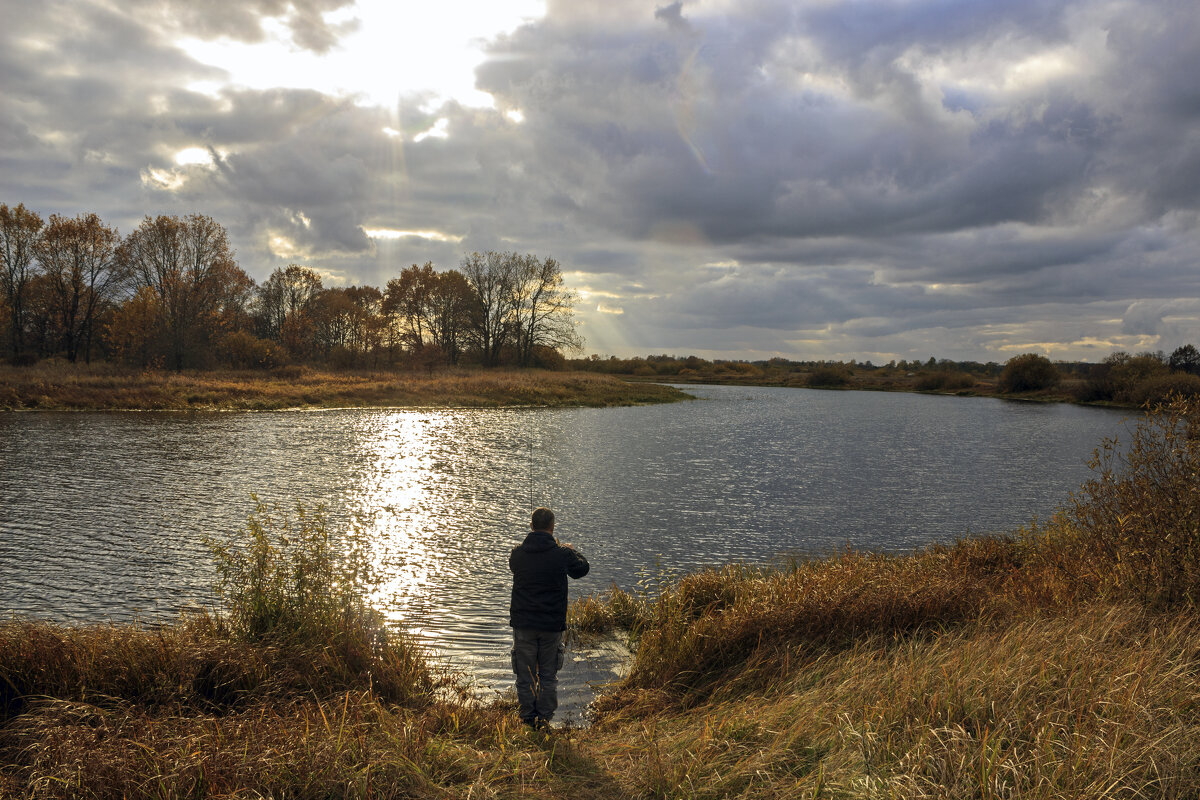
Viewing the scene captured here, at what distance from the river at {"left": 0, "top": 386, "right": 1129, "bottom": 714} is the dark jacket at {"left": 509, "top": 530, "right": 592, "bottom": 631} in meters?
1.62

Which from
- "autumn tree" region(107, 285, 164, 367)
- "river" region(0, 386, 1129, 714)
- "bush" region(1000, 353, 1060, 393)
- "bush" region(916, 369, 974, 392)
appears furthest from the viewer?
"bush" region(916, 369, 974, 392)

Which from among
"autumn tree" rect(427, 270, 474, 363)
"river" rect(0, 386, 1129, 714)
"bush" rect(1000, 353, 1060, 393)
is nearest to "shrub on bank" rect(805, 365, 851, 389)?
"bush" rect(1000, 353, 1060, 393)

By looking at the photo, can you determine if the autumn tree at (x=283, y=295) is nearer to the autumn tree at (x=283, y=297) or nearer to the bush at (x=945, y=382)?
the autumn tree at (x=283, y=297)

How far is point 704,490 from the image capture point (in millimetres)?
22609

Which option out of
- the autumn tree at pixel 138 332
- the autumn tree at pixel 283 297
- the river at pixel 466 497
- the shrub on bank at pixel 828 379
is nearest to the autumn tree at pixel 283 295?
the autumn tree at pixel 283 297

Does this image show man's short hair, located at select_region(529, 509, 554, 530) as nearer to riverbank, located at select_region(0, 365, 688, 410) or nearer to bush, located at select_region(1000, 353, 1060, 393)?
riverbank, located at select_region(0, 365, 688, 410)

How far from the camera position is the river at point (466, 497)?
37.8ft

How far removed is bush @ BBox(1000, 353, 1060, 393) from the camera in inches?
3748

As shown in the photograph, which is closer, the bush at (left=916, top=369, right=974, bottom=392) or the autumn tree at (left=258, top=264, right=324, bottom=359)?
the autumn tree at (left=258, top=264, right=324, bottom=359)

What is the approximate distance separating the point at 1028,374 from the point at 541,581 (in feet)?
362

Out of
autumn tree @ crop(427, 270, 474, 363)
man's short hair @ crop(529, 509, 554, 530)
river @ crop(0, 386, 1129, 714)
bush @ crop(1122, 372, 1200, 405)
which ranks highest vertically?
autumn tree @ crop(427, 270, 474, 363)

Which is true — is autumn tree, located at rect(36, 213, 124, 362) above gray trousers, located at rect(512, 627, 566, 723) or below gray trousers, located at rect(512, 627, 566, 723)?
above

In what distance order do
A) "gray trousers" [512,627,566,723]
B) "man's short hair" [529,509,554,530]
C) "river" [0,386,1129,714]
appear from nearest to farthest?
1. "gray trousers" [512,627,566,723]
2. "man's short hair" [529,509,554,530]
3. "river" [0,386,1129,714]

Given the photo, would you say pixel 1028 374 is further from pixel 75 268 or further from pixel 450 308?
pixel 75 268
